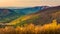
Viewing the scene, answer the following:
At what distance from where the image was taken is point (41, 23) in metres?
1.45

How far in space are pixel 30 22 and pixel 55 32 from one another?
30 cm

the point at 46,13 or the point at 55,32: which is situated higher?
the point at 46,13

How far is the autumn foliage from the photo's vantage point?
4.69 ft

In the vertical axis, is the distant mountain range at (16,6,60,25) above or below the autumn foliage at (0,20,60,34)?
above

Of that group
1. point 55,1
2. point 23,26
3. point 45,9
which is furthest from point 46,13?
point 23,26

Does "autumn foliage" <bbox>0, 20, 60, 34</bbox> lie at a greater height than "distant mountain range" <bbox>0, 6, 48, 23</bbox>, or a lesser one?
lesser

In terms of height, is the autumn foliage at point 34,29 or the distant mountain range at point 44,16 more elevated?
the distant mountain range at point 44,16

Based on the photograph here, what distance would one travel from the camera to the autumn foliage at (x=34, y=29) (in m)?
1.43

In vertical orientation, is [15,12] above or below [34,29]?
above

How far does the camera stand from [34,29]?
4.73 feet

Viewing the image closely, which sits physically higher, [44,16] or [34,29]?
[44,16]

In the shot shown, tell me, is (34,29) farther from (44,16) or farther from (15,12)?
(15,12)

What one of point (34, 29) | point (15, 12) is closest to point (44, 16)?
point (34, 29)

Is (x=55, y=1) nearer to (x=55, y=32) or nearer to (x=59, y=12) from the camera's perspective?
(x=59, y=12)
